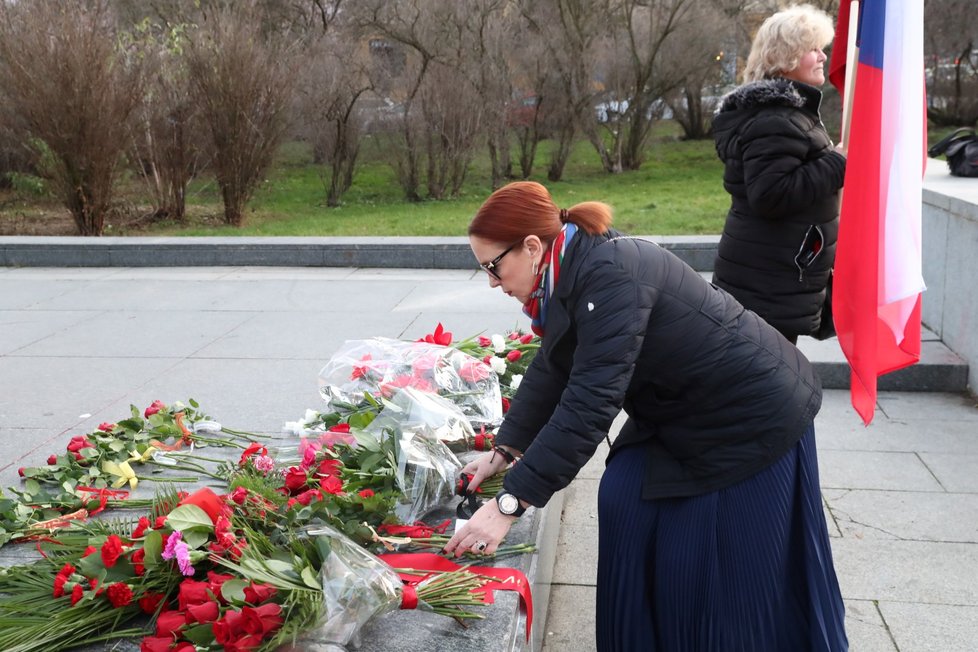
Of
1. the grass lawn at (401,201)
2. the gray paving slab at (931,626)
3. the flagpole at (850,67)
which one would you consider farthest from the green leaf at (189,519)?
the grass lawn at (401,201)

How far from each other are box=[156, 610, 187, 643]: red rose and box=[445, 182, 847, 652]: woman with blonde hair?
0.65 meters

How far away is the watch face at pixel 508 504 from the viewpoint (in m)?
2.23

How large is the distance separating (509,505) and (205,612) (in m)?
0.70

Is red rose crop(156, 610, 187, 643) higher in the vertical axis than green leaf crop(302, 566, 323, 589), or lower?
lower

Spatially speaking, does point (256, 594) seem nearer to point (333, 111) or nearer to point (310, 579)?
point (310, 579)

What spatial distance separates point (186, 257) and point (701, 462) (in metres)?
7.52

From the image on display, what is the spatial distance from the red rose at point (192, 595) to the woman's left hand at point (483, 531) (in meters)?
0.59

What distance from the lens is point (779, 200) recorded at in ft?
11.8

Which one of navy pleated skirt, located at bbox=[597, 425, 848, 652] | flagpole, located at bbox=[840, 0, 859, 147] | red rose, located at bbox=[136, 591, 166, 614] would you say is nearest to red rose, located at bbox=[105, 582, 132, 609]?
red rose, located at bbox=[136, 591, 166, 614]

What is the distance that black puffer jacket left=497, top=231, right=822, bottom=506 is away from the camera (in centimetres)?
213

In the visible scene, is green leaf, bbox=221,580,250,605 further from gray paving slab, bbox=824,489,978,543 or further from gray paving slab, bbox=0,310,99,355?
gray paving slab, bbox=0,310,99,355

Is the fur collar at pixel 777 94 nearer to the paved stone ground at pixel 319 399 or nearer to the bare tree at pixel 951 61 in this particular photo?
the paved stone ground at pixel 319 399

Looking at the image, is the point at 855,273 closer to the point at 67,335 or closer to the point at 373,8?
the point at 67,335

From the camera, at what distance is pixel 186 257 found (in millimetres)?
9023
